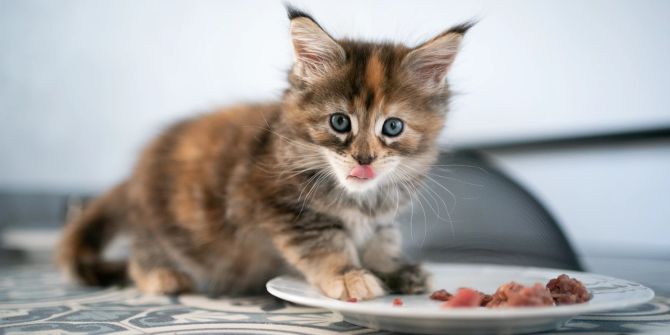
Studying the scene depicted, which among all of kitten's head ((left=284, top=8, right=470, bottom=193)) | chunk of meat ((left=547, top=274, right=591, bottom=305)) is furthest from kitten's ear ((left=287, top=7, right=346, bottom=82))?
chunk of meat ((left=547, top=274, right=591, bottom=305))

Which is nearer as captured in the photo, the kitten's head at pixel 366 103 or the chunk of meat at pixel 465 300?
the chunk of meat at pixel 465 300

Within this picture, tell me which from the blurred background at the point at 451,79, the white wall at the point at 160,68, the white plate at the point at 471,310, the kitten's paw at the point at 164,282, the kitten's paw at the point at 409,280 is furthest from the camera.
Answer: the white wall at the point at 160,68

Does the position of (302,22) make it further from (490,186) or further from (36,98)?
(36,98)

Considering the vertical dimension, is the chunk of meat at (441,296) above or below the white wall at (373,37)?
below

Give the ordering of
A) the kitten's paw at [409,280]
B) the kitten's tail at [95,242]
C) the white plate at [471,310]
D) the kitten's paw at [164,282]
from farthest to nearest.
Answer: the kitten's tail at [95,242], the kitten's paw at [164,282], the kitten's paw at [409,280], the white plate at [471,310]

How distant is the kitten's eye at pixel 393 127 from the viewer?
1.25 metres

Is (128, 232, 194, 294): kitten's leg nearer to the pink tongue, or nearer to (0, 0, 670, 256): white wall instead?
(0, 0, 670, 256): white wall

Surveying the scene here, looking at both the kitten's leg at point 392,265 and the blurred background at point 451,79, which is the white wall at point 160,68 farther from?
the kitten's leg at point 392,265

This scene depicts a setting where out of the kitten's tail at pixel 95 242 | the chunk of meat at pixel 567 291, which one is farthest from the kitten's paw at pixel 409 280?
the kitten's tail at pixel 95 242

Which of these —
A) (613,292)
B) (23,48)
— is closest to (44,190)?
(23,48)

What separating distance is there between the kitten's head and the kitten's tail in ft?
2.69

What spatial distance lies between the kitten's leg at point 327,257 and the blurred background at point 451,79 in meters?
0.41

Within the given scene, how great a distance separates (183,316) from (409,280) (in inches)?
19.5

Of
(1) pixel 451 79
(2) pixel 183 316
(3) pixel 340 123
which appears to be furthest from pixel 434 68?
(2) pixel 183 316
